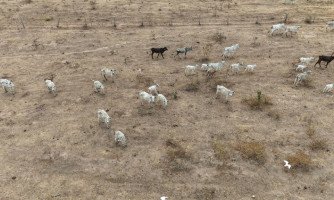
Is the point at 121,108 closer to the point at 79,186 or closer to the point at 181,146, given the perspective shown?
the point at 181,146

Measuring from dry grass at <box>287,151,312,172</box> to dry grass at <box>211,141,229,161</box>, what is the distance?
2.79m

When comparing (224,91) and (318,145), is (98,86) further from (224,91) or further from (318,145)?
(318,145)

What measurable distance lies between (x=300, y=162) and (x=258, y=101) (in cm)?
465

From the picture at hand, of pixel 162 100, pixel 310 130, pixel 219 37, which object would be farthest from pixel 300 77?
pixel 162 100

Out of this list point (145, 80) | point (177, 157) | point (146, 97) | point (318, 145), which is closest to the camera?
point (177, 157)

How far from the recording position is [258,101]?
20469 mm

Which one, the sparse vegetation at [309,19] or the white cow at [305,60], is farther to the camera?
the sparse vegetation at [309,19]

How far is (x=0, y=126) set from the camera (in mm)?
19750

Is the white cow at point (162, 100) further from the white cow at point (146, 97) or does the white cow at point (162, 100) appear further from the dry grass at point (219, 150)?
the dry grass at point (219, 150)

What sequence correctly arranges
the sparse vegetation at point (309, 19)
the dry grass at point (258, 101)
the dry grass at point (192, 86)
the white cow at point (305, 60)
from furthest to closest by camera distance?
1. the sparse vegetation at point (309, 19)
2. the white cow at point (305, 60)
3. the dry grass at point (192, 86)
4. the dry grass at point (258, 101)

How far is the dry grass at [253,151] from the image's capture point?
1711cm

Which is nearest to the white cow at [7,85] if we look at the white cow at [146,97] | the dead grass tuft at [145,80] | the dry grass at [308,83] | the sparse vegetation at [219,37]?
the dead grass tuft at [145,80]

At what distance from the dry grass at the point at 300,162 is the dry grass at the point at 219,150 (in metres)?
2.79

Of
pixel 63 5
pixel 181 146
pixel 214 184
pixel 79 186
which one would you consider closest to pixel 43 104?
pixel 79 186
